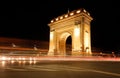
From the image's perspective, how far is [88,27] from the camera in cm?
3647

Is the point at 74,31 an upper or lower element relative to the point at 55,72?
upper

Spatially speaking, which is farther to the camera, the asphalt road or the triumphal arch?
the triumphal arch

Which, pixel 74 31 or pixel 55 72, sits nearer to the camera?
pixel 55 72

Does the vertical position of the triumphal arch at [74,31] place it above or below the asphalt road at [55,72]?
above

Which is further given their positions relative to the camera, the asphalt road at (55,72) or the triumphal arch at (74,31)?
the triumphal arch at (74,31)

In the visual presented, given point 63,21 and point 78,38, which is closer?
point 78,38

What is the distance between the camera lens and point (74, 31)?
116 feet

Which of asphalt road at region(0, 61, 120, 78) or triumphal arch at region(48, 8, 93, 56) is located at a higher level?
triumphal arch at region(48, 8, 93, 56)

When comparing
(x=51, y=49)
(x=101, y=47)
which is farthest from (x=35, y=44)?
(x=101, y=47)

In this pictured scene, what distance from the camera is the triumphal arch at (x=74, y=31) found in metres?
33.5

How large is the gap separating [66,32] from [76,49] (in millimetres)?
5668

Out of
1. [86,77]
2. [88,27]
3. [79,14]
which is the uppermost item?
[79,14]

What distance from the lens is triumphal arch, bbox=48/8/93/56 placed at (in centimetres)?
3347

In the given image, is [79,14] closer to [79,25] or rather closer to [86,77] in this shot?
[79,25]
